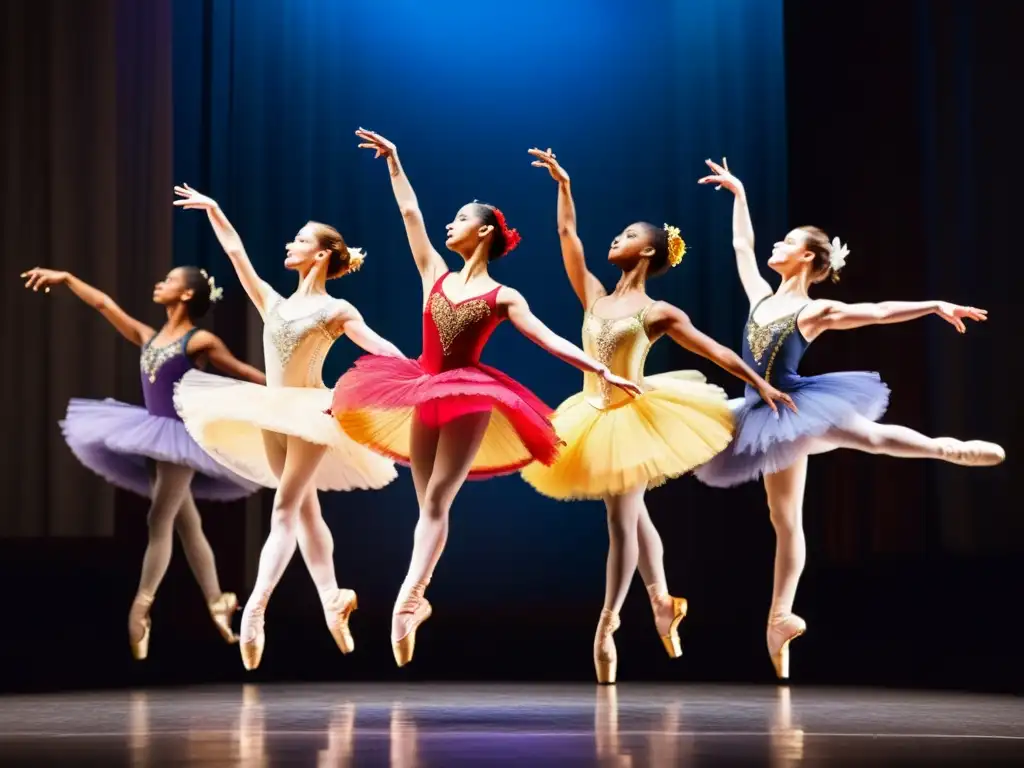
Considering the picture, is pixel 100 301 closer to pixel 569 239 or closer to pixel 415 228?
pixel 415 228

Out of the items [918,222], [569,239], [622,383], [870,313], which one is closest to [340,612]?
[622,383]

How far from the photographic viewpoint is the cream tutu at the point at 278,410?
4.85 metres

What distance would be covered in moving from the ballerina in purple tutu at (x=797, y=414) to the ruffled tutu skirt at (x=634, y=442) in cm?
15

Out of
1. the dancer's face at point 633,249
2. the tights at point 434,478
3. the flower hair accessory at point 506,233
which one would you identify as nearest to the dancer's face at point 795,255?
the dancer's face at point 633,249

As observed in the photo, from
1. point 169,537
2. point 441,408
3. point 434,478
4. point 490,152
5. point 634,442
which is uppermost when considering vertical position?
point 490,152

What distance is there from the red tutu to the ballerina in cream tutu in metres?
0.21

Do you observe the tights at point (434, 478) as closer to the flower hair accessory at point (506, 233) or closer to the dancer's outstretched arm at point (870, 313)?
the flower hair accessory at point (506, 233)

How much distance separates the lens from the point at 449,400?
445 cm

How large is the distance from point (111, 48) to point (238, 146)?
813mm

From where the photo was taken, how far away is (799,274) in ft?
16.7

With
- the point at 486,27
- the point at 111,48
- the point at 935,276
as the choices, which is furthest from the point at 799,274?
the point at 111,48

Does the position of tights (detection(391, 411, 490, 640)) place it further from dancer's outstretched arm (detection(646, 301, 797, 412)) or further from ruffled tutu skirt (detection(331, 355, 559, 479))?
dancer's outstretched arm (detection(646, 301, 797, 412))

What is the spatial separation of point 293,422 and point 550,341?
3.24 ft

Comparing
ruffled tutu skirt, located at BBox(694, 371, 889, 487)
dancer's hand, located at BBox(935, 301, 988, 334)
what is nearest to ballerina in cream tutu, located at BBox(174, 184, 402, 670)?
ruffled tutu skirt, located at BBox(694, 371, 889, 487)
